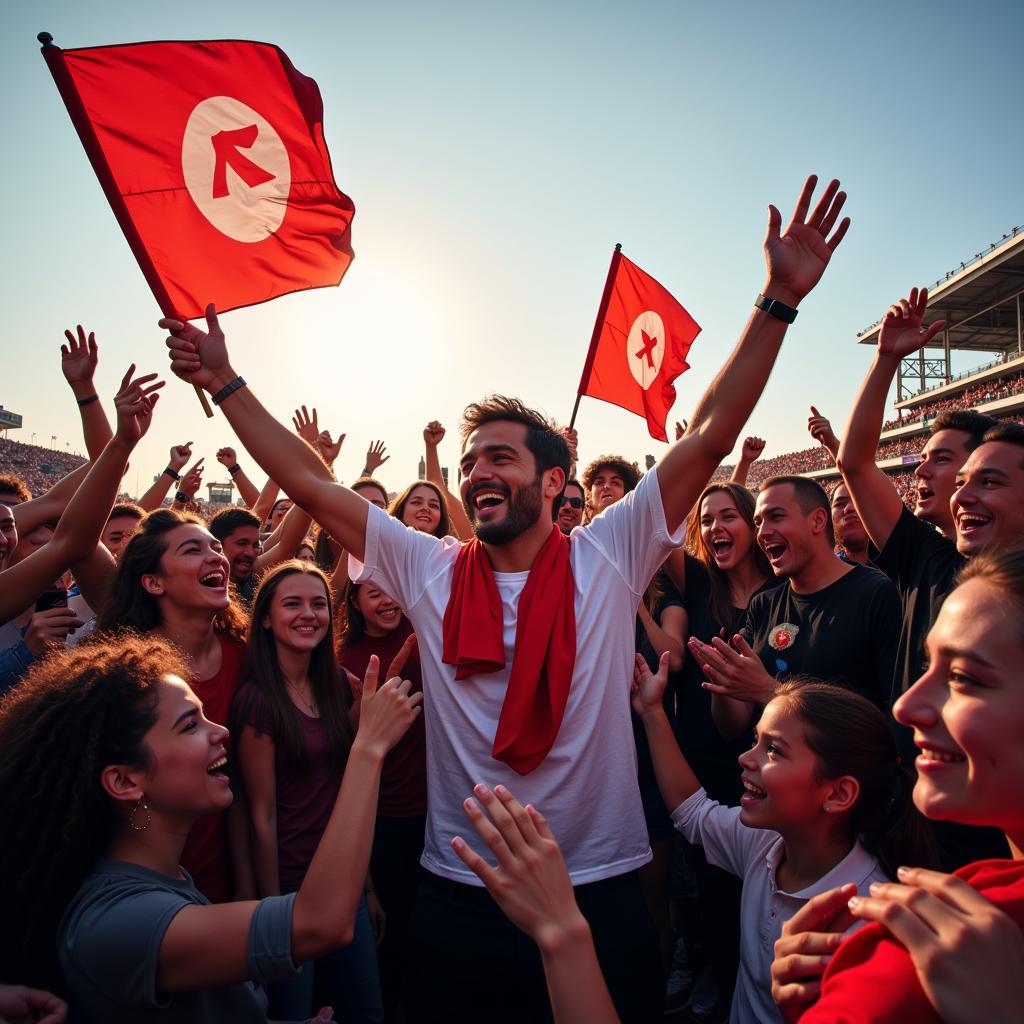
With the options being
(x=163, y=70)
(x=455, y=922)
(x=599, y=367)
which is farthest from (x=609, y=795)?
(x=599, y=367)

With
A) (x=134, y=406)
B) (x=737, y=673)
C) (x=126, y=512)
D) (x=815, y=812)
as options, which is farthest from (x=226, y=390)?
(x=126, y=512)

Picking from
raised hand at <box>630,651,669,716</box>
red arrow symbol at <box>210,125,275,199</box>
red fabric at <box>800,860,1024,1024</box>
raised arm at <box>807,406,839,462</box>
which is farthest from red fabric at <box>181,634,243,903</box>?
raised arm at <box>807,406,839,462</box>

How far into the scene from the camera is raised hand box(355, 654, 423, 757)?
197 cm

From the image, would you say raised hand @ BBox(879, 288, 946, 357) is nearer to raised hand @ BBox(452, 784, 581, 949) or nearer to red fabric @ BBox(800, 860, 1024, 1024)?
red fabric @ BBox(800, 860, 1024, 1024)

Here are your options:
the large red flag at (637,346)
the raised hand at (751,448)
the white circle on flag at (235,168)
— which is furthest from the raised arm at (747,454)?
the white circle on flag at (235,168)

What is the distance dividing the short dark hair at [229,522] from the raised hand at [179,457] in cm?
232

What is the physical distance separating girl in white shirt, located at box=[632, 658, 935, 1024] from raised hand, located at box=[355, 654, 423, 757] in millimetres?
1130

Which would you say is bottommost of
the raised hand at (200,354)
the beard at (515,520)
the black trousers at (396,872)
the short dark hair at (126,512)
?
the black trousers at (396,872)

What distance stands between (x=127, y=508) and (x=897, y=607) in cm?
507

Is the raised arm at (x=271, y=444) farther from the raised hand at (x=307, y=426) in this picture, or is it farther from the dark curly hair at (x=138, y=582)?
the raised hand at (x=307, y=426)

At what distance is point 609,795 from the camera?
2.26 meters

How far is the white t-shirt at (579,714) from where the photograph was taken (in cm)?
221

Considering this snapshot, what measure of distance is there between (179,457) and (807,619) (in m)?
6.12

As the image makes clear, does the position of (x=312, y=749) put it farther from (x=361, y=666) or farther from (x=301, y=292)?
(x=301, y=292)
